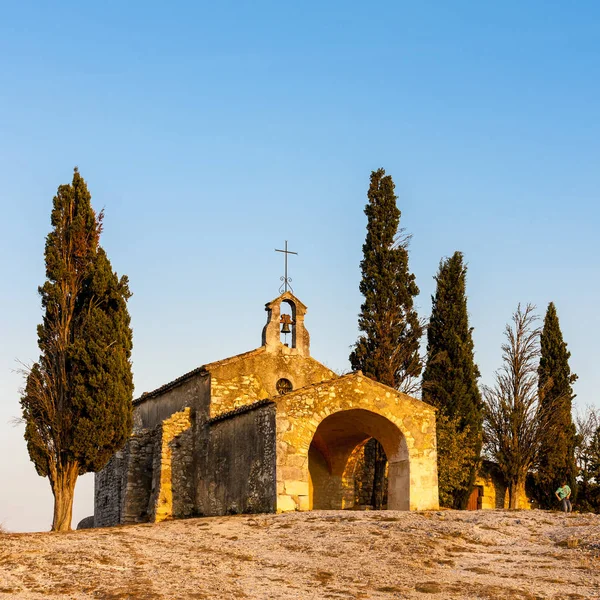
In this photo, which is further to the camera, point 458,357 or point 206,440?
point 458,357

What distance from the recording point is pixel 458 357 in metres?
34.1

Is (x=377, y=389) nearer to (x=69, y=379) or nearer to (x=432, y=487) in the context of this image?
(x=432, y=487)

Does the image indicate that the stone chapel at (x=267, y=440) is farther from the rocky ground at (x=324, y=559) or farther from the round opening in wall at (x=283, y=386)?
the rocky ground at (x=324, y=559)

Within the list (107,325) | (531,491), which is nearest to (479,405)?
(531,491)

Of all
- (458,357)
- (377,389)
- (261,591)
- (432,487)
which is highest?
(458,357)

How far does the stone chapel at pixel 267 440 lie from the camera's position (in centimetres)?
2391

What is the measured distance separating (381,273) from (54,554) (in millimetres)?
19579

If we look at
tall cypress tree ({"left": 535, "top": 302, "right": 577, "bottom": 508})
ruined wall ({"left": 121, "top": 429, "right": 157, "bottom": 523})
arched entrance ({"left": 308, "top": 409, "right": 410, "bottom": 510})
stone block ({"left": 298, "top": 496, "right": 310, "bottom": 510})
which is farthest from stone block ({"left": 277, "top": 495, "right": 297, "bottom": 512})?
tall cypress tree ({"left": 535, "top": 302, "right": 577, "bottom": 508})

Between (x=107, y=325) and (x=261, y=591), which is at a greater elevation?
(x=107, y=325)

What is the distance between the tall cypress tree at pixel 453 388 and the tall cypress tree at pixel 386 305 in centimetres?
152

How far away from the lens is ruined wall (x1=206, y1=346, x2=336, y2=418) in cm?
2794

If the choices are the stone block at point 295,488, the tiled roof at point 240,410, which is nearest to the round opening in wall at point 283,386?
the tiled roof at point 240,410

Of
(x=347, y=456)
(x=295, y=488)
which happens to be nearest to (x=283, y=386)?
(x=347, y=456)

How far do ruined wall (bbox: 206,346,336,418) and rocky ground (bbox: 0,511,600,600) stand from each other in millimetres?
7047
